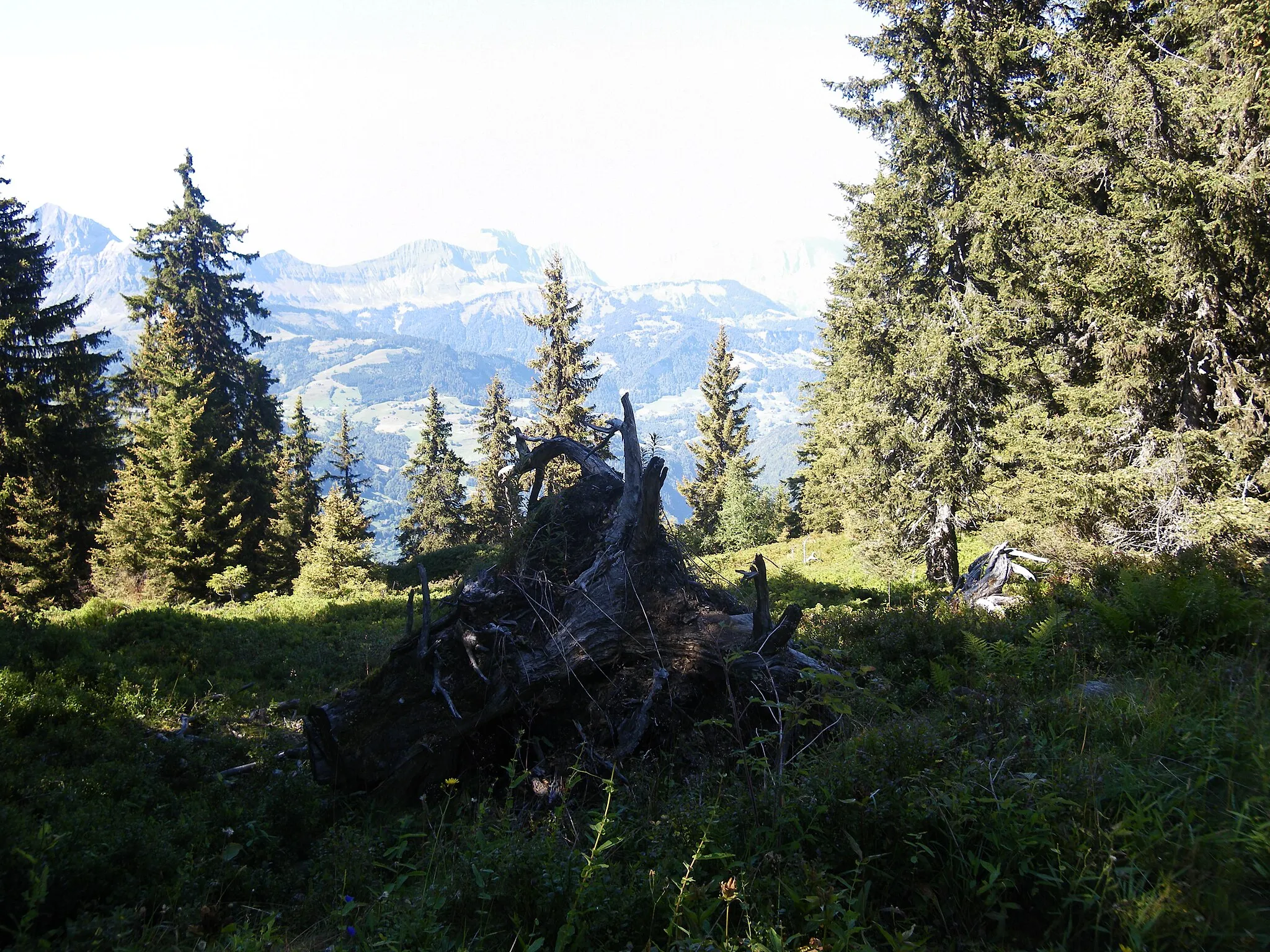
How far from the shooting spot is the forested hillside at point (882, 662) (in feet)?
8.90

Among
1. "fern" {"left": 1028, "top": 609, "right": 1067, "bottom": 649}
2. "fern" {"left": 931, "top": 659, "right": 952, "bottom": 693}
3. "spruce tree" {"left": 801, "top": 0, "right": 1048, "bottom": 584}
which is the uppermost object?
"spruce tree" {"left": 801, "top": 0, "right": 1048, "bottom": 584}

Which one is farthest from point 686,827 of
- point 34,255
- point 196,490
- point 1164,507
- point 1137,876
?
point 34,255

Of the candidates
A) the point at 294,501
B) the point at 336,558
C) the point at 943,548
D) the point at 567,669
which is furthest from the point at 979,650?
the point at 294,501

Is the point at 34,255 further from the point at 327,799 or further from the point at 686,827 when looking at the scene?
the point at 686,827

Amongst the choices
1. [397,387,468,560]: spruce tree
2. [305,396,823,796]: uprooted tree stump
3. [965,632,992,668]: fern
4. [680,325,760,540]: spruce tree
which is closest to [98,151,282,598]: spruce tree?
[397,387,468,560]: spruce tree

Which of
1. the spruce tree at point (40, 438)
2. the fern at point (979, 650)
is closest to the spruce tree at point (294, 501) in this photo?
the spruce tree at point (40, 438)

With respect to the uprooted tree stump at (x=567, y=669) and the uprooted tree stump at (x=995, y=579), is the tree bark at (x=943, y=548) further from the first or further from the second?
the uprooted tree stump at (x=567, y=669)

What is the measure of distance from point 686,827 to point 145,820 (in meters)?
3.60

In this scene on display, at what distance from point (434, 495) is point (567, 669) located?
3878 centimetres

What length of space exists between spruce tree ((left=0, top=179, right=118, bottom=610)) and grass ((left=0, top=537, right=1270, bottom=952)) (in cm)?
2142

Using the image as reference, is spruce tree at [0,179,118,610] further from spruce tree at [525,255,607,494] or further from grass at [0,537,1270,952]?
grass at [0,537,1270,952]

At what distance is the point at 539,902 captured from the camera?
2.68 metres

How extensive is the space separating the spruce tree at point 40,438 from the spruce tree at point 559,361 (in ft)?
60.8

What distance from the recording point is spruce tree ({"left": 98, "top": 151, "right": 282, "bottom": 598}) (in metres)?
23.0
